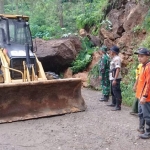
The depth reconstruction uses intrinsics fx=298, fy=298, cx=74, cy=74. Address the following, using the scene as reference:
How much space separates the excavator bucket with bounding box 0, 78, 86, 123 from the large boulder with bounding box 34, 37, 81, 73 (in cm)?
519

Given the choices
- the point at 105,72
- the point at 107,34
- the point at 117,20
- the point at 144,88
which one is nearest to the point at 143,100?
the point at 144,88

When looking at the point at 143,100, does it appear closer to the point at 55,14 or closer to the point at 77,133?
the point at 77,133

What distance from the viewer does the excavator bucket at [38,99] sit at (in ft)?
23.0

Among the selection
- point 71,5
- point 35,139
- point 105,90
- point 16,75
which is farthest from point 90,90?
point 71,5

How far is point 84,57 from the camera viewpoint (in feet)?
43.3

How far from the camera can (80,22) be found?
15.1 m

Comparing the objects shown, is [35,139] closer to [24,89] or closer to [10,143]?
[10,143]

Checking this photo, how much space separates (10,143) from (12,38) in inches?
175

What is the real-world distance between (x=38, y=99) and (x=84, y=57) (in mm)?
6078

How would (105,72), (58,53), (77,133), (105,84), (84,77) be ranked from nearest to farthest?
1. (77,133)
2. (105,72)
3. (105,84)
4. (84,77)
5. (58,53)

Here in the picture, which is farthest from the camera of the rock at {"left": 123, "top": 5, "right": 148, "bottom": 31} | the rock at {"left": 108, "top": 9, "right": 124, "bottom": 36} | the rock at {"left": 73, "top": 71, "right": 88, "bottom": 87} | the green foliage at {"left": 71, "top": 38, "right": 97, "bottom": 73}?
the green foliage at {"left": 71, "top": 38, "right": 97, "bottom": 73}

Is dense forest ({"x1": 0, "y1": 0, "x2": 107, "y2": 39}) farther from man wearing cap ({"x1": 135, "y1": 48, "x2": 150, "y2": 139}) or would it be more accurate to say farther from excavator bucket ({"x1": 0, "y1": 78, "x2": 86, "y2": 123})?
man wearing cap ({"x1": 135, "y1": 48, "x2": 150, "y2": 139})

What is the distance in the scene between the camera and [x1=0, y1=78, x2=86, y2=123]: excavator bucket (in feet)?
23.0

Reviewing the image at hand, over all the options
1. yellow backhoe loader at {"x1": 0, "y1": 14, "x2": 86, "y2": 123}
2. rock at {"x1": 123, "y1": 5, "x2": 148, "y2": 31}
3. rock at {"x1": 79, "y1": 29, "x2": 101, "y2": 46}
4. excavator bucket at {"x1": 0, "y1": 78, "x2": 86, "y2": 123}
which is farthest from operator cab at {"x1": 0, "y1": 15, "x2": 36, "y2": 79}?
rock at {"x1": 79, "y1": 29, "x2": 101, "y2": 46}
